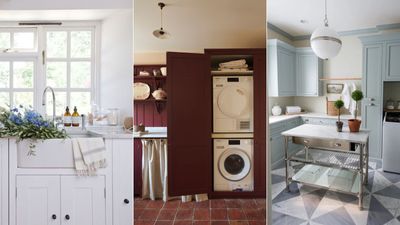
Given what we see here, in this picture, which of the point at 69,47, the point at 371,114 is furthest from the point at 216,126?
the point at 69,47

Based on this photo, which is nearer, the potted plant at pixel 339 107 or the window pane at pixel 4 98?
the potted plant at pixel 339 107

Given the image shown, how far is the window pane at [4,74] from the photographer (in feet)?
7.76

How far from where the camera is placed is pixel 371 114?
127 cm

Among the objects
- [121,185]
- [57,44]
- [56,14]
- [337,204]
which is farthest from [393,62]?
[57,44]

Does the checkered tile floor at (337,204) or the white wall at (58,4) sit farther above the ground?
the white wall at (58,4)

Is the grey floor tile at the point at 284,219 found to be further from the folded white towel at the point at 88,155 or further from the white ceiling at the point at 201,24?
the folded white towel at the point at 88,155

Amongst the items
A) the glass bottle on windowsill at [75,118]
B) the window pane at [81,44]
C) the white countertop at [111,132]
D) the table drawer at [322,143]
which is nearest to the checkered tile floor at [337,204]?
the table drawer at [322,143]

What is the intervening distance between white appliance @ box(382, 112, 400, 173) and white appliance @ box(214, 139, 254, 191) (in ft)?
1.97

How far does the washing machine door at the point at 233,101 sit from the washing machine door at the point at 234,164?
15cm

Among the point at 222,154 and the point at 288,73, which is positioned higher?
the point at 288,73

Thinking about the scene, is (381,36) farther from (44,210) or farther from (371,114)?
(44,210)

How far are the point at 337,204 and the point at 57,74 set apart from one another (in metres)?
2.10

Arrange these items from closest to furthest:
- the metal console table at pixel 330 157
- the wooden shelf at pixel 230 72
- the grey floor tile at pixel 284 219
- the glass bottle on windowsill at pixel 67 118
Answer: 1. the wooden shelf at pixel 230 72
2. the metal console table at pixel 330 157
3. the grey floor tile at pixel 284 219
4. the glass bottle on windowsill at pixel 67 118

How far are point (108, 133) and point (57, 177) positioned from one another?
0.40m
